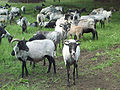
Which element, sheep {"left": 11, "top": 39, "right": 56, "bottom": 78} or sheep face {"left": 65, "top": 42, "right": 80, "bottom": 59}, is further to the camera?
sheep {"left": 11, "top": 39, "right": 56, "bottom": 78}

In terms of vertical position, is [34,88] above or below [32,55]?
below

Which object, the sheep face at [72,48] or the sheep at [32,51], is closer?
the sheep face at [72,48]

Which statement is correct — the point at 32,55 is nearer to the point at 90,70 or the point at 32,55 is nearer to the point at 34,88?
the point at 34,88

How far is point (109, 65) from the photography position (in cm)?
862

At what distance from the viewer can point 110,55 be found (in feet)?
32.4

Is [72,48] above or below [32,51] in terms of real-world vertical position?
above

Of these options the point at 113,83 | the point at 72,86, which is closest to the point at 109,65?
the point at 113,83

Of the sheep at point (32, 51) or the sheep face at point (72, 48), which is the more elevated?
the sheep face at point (72, 48)

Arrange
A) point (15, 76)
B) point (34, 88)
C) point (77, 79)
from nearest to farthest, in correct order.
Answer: point (34, 88) → point (77, 79) → point (15, 76)

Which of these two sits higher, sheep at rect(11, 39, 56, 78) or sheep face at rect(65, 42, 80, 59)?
sheep face at rect(65, 42, 80, 59)

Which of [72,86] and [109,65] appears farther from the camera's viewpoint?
[109,65]

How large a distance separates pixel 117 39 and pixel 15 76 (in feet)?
23.8

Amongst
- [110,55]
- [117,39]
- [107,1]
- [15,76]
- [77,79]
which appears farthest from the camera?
[107,1]

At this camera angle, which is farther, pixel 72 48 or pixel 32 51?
pixel 32 51
